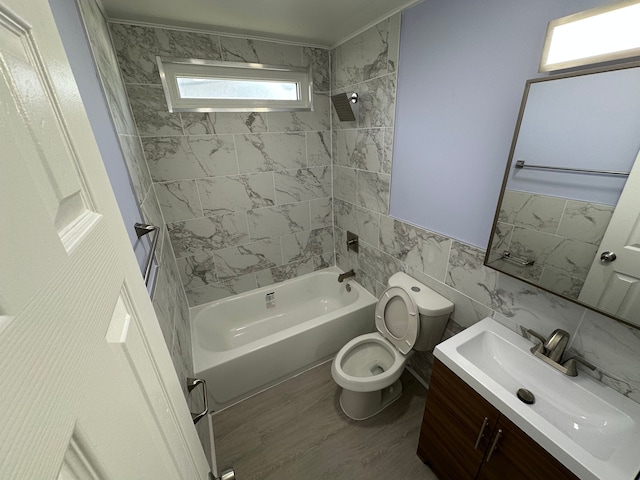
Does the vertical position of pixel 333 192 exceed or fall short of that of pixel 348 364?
it exceeds it

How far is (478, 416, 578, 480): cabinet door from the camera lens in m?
0.86

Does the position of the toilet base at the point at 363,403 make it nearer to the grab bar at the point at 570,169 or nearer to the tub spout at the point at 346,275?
the tub spout at the point at 346,275

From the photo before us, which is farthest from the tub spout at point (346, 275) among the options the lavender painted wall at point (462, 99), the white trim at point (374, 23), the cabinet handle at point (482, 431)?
the white trim at point (374, 23)

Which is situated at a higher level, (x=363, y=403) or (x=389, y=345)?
(x=389, y=345)

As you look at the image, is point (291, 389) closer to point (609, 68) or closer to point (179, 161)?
point (179, 161)

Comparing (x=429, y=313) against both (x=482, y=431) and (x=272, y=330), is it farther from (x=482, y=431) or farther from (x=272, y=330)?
(x=272, y=330)

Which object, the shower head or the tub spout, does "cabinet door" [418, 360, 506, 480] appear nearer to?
the tub spout

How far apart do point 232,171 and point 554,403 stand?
2252 millimetres

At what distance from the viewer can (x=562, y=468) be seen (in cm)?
83

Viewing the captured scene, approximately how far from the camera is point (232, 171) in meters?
2.08

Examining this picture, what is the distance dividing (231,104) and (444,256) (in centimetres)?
180

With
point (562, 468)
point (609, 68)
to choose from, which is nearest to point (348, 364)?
point (562, 468)

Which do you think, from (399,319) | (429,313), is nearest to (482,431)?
(429,313)

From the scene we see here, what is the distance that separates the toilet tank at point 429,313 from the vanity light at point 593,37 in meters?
1.16
